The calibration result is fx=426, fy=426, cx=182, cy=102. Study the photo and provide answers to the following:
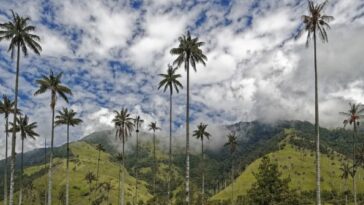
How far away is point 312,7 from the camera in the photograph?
158ft

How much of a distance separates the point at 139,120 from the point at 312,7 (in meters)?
78.2

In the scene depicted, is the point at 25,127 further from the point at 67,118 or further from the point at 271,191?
the point at 271,191

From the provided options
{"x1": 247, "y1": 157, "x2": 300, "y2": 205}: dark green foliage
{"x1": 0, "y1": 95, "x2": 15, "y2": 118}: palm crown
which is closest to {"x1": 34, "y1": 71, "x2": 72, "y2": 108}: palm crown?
{"x1": 0, "y1": 95, "x2": 15, "y2": 118}: palm crown

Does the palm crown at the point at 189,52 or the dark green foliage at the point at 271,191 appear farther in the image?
the dark green foliage at the point at 271,191

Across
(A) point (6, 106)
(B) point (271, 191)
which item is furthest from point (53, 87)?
(B) point (271, 191)

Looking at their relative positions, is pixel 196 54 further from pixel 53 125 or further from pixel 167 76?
pixel 53 125

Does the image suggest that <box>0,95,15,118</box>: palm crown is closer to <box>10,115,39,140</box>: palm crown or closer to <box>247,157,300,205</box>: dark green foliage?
<box>10,115,39,140</box>: palm crown

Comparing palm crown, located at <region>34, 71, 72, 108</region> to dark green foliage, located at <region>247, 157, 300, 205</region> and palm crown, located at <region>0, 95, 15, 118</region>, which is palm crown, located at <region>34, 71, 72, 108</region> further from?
dark green foliage, located at <region>247, 157, 300, 205</region>

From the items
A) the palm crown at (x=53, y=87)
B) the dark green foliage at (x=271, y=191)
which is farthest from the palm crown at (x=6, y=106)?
the dark green foliage at (x=271, y=191)

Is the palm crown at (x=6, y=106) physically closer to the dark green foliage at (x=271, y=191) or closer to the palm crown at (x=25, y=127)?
the palm crown at (x=25, y=127)

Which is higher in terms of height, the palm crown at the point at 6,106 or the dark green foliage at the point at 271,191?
→ the palm crown at the point at 6,106

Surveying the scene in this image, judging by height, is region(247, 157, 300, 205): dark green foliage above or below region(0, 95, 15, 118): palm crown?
below

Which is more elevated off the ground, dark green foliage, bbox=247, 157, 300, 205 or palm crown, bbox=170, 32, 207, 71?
palm crown, bbox=170, 32, 207, 71

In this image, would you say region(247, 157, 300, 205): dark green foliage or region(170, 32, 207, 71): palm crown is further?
region(247, 157, 300, 205): dark green foliage
